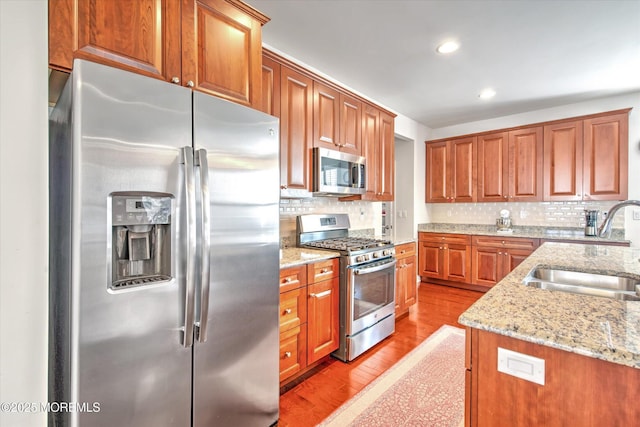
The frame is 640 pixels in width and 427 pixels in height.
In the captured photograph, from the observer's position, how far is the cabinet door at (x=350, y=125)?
2.87 metres

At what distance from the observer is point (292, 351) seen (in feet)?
6.60

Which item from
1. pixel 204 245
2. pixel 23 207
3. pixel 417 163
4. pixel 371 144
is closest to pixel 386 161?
pixel 371 144

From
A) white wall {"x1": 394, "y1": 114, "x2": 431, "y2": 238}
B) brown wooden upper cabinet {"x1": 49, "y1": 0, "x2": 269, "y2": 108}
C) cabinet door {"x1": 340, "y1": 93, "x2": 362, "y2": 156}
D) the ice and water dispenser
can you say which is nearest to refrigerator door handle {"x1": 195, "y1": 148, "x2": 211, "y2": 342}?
the ice and water dispenser

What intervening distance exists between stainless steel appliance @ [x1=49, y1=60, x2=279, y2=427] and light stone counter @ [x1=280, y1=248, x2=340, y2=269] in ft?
1.40

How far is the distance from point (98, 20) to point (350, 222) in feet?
9.21

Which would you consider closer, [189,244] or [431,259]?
[189,244]

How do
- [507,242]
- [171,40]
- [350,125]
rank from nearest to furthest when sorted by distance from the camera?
[171,40]
[350,125]
[507,242]

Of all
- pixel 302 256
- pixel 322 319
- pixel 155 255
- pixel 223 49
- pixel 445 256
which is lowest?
pixel 322 319

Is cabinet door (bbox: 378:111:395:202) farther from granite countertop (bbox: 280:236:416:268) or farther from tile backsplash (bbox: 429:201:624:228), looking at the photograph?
tile backsplash (bbox: 429:201:624:228)

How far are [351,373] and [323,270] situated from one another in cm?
84

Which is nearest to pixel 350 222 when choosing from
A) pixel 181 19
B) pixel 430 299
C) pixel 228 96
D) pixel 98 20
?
pixel 430 299

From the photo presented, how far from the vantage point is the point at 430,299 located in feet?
13.3

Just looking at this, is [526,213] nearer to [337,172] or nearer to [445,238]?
[445,238]

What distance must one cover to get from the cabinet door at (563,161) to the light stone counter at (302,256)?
3.44 meters
